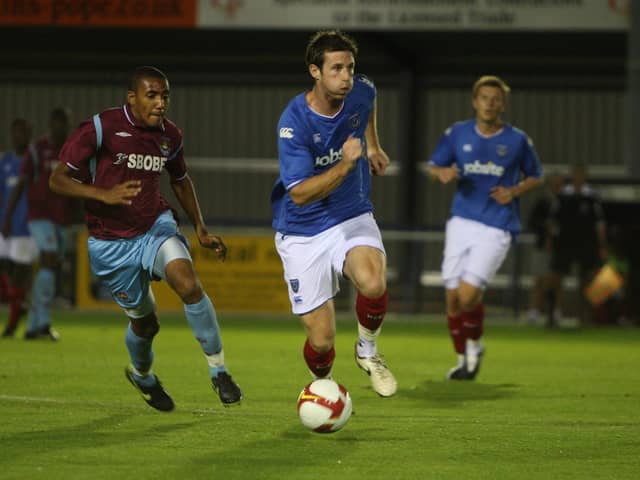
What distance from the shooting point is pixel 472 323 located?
10.4m

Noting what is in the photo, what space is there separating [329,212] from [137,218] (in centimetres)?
118

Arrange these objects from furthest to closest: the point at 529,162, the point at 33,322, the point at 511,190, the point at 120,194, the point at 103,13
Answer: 1. the point at 103,13
2. the point at 33,322
3. the point at 529,162
4. the point at 511,190
5. the point at 120,194

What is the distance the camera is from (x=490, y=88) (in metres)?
10.4

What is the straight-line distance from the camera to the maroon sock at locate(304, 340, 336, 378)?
771 centimetres

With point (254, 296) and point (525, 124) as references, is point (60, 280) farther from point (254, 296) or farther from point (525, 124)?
point (525, 124)

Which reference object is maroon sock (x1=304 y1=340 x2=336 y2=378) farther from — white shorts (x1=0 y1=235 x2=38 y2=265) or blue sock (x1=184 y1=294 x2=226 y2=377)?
white shorts (x1=0 y1=235 x2=38 y2=265)

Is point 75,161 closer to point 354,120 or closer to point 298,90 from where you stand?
point 354,120

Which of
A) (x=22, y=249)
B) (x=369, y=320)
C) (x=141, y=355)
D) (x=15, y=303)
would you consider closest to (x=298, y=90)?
(x=22, y=249)

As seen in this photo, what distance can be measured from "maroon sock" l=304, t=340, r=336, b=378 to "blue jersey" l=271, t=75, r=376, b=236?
2.31 ft

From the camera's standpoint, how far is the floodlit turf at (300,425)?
6172mm

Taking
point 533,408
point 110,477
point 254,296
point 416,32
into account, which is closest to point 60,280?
point 254,296

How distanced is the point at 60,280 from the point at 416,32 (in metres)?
6.61

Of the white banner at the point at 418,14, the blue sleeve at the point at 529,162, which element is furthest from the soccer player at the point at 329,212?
the white banner at the point at 418,14

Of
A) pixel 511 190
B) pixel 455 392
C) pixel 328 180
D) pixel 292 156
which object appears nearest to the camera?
pixel 328 180
